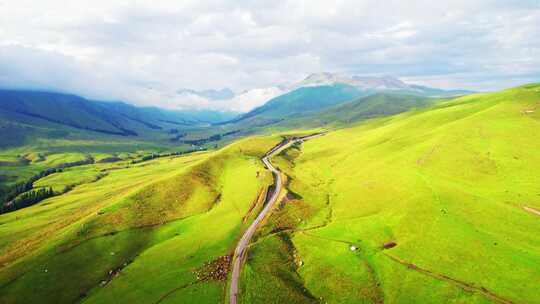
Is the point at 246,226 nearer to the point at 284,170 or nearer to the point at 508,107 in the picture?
the point at 284,170

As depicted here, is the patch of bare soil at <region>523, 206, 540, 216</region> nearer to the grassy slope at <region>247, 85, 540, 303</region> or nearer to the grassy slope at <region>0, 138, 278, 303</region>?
the grassy slope at <region>247, 85, 540, 303</region>

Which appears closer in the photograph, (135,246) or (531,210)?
(531,210)

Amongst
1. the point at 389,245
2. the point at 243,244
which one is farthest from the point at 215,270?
the point at 389,245

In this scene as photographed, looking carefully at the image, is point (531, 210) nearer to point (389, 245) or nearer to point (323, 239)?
point (389, 245)

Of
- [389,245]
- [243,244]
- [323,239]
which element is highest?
[243,244]

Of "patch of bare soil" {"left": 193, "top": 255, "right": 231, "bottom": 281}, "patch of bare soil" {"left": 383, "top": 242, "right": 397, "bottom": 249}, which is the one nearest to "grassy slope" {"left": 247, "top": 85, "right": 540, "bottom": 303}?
"patch of bare soil" {"left": 383, "top": 242, "right": 397, "bottom": 249}

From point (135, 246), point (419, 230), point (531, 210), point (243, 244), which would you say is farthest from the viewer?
point (135, 246)

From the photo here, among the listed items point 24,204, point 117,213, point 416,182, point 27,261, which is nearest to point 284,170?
point 416,182
